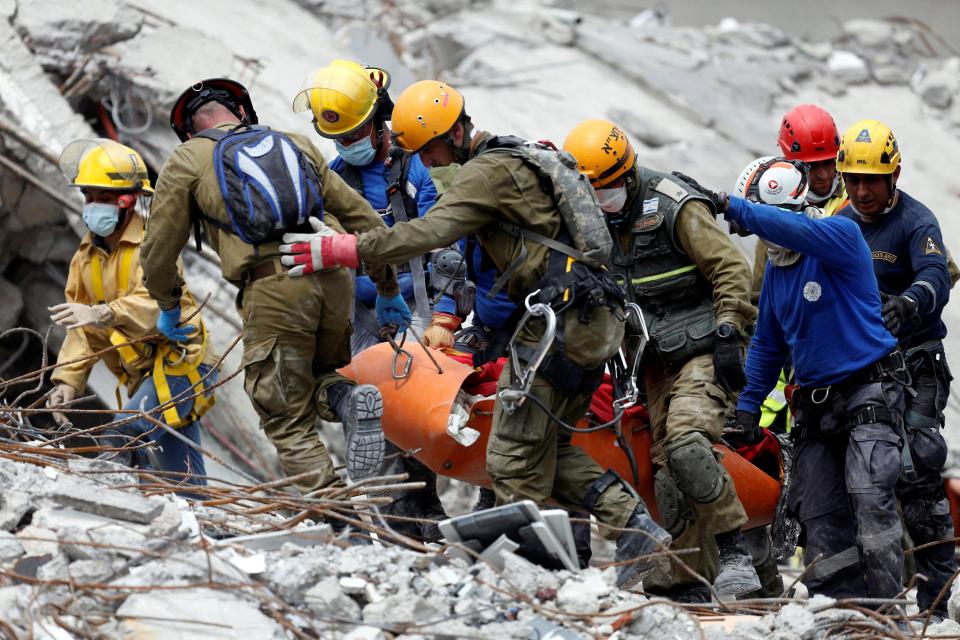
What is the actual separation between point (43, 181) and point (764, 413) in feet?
15.3

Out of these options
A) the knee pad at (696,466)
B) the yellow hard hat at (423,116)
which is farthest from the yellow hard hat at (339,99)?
the knee pad at (696,466)

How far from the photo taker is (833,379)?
4.99m

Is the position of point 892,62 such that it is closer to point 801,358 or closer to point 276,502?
point 801,358

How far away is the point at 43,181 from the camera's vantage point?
26.5 ft

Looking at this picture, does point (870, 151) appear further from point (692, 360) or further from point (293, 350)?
point (293, 350)

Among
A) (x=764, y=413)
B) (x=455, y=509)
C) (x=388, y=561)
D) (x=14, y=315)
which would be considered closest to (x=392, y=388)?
(x=388, y=561)

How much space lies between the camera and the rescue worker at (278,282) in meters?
4.72

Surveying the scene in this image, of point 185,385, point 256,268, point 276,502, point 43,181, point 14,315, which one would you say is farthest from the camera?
point 14,315

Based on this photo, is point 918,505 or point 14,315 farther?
point 14,315

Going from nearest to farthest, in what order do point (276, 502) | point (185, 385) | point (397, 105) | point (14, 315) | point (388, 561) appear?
point (388, 561)
point (276, 502)
point (397, 105)
point (185, 385)
point (14, 315)

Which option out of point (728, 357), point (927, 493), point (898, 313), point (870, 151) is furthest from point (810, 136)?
point (927, 493)

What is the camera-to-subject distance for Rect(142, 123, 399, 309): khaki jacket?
4719mm

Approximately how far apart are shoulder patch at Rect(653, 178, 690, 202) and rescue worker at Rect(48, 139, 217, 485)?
2.15 meters

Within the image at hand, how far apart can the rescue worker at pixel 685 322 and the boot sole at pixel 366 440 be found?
1.14 meters
